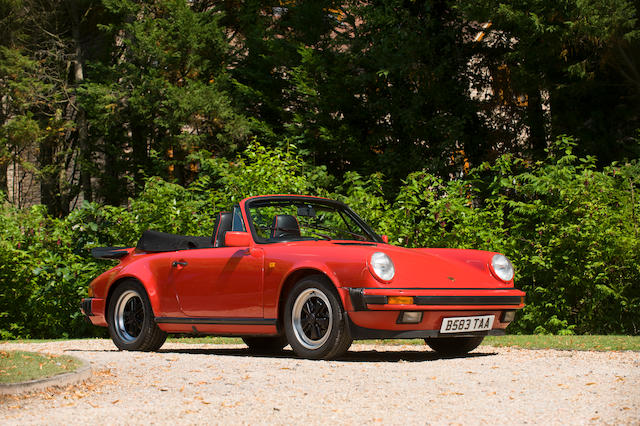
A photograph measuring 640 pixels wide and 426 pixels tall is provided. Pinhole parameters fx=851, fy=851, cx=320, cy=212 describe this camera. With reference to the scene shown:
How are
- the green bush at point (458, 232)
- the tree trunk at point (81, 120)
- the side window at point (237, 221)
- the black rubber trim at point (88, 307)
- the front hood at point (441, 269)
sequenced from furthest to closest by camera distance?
the tree trunk at point (81, 120) < the green bush at point (458, 232) < the black rubber trim at point (88, 307) < the side window at point (237, 221) < the front hood at point (441, 269)

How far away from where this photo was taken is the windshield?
8438mm

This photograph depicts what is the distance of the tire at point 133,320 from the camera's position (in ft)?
30.2

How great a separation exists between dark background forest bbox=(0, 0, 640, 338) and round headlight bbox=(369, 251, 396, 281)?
192 inches

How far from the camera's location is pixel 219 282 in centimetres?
843

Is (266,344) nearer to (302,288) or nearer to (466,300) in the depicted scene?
(302,288)

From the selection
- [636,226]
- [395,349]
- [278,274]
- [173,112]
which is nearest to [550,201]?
[636,226]

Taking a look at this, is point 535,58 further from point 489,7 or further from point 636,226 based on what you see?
point 636,226

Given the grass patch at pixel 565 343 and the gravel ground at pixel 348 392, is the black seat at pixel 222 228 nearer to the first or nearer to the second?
the gravel ground at pixel 348 392

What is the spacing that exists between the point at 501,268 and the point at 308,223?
203 centimetres

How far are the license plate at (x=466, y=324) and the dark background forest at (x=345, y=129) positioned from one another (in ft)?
13.0

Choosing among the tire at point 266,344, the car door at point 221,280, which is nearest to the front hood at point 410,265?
the car door at point 221,280

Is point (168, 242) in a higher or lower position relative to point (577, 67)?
lower

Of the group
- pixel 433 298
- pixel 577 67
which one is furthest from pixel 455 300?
pixel 577 67

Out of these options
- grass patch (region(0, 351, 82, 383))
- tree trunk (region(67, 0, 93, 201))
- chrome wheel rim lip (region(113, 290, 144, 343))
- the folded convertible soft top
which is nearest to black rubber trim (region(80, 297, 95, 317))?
chrome wheel rim lip (region(113, 290, 144, 343))
